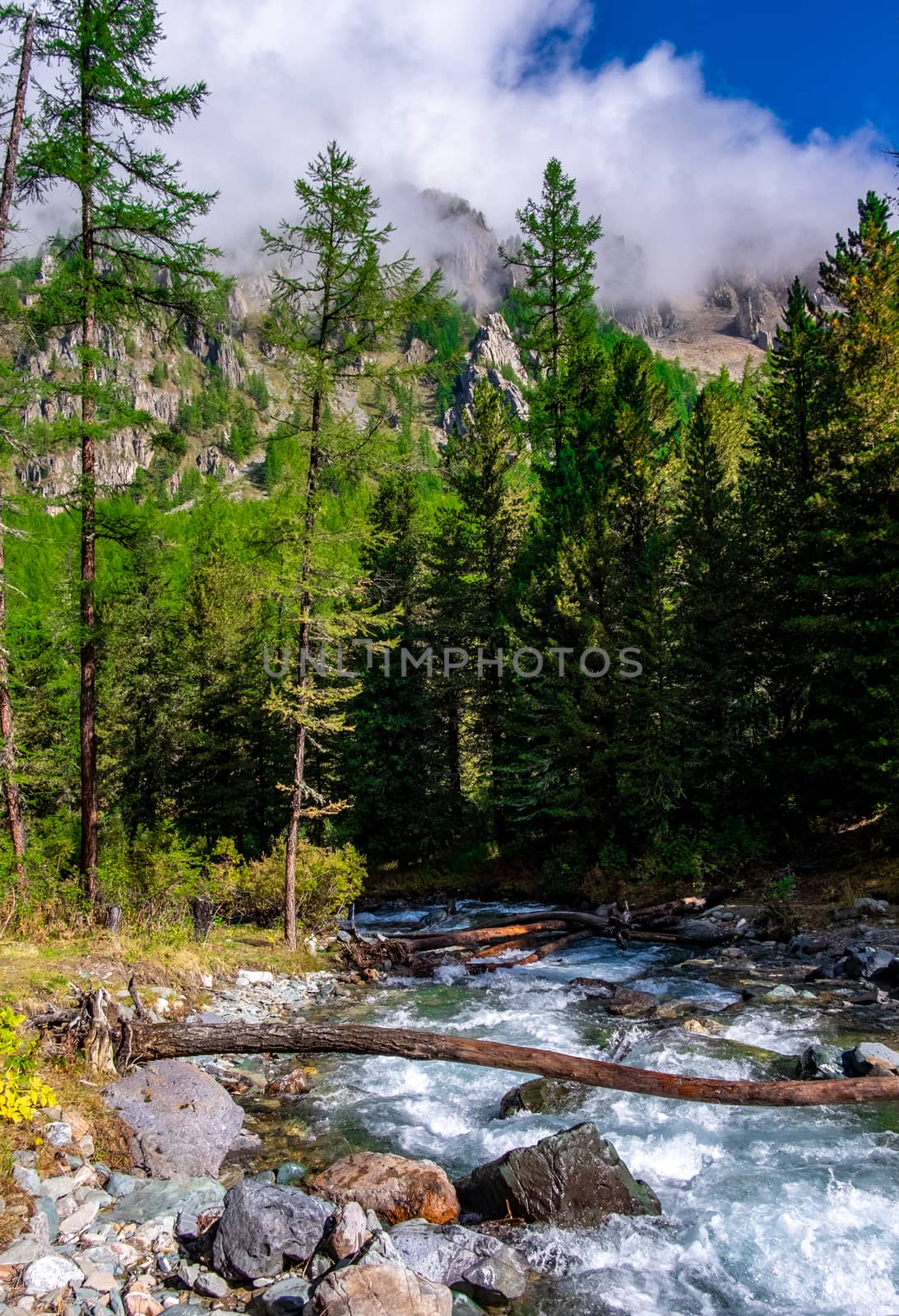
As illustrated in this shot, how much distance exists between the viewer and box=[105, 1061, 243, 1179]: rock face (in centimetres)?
679

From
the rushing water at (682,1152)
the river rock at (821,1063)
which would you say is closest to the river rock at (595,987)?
the rushing water at (682,1152)

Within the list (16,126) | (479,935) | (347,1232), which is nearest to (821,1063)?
(347,1232)

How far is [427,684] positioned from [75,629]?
670 inches

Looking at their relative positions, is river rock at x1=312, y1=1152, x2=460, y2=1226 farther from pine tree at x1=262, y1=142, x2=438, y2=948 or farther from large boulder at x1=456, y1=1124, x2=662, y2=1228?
pine tree at x1=262, y1=142, x2=438, y2=948

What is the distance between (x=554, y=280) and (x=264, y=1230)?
107 ft

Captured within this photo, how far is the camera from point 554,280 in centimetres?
2991

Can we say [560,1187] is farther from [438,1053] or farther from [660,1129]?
[660,1129]

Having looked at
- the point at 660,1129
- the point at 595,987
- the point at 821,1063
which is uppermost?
the point at 821,1063

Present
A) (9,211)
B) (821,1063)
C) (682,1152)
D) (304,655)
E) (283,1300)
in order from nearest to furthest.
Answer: (283,1300) < (682,1152) < (821,1063) < (9,211) < (304,655)

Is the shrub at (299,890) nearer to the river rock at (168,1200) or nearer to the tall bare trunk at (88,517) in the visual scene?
the tall bare trunk at (88,517)

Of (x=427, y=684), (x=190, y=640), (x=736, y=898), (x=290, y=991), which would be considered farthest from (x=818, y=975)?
(x=190, y=640)

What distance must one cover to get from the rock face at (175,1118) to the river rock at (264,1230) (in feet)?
4.44

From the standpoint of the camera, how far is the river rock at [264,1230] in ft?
17.2

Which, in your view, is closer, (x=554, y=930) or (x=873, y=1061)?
(x=873, y=1061)
